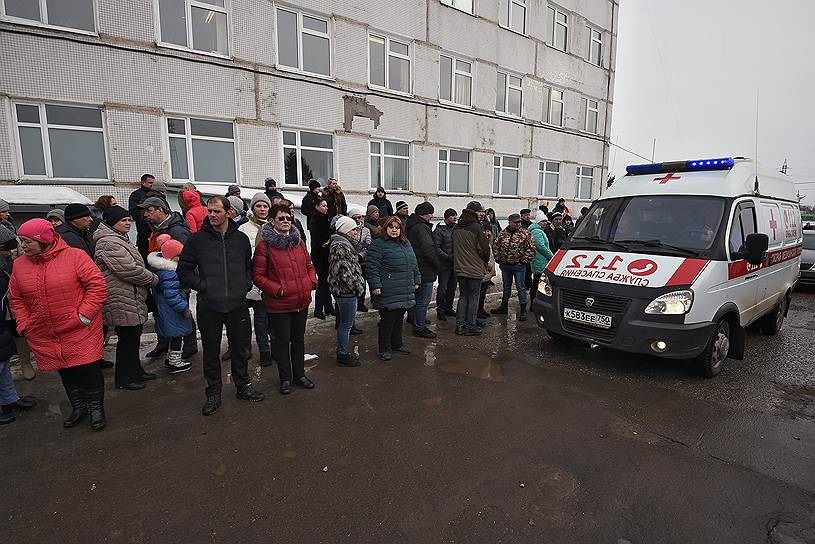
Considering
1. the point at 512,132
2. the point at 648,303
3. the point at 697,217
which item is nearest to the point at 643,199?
the point at 697,217

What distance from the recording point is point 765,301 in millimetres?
6070

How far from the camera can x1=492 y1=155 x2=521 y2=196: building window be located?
16781 millimetres

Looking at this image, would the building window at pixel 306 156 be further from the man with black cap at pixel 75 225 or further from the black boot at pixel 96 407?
the black boot at pixel 96 407

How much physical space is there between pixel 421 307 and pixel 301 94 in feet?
25.8

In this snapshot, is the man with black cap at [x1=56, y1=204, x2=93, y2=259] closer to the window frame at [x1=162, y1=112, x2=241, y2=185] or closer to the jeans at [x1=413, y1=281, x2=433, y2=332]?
the jeans at [x1=413, y1=281, x2=433, y2=332]

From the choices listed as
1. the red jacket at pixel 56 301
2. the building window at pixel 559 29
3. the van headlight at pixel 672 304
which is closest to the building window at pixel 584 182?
the building window at pixel 559 29

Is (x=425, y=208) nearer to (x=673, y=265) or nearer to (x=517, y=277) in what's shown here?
(x=517, y=277)

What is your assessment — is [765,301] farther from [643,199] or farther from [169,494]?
[169,494]

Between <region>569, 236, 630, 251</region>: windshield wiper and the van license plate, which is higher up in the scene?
<region>569, 236, 630, 251</region>: windshield wiper

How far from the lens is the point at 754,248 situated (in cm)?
502

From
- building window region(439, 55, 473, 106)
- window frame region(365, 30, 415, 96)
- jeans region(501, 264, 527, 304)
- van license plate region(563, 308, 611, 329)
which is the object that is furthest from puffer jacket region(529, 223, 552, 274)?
building window region(439, 55, 473, 106)

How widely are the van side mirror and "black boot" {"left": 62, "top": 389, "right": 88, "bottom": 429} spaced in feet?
22.6

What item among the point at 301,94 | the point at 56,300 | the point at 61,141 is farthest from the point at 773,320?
the point at 61,141

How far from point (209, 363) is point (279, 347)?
2.30 ft
